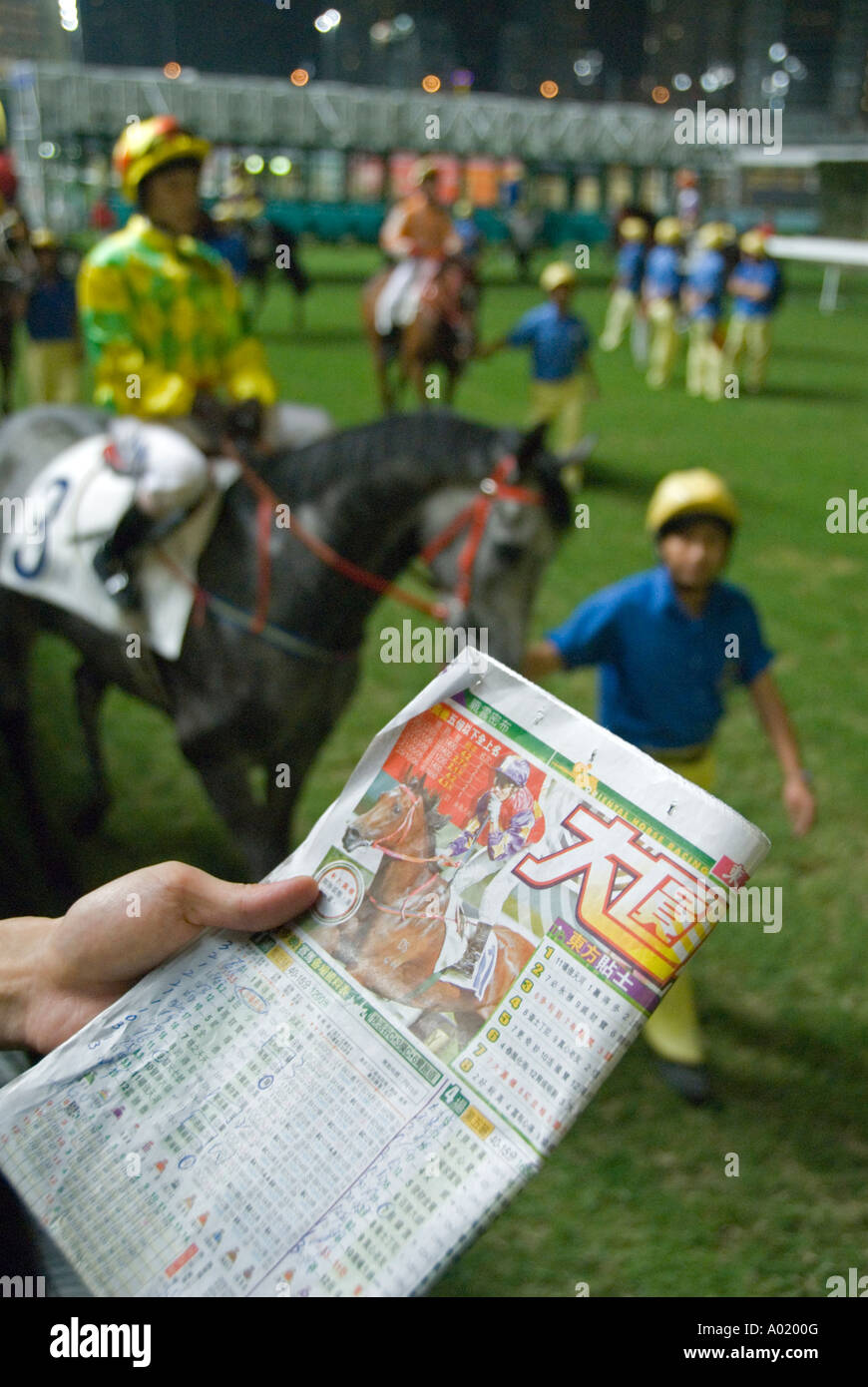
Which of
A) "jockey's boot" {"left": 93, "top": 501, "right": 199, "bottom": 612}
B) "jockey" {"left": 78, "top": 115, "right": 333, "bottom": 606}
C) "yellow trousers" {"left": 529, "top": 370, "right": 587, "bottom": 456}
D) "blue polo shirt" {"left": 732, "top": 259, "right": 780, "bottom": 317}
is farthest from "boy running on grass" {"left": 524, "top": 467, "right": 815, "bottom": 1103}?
"blue polo shirt" {"left": 732, "top": 259, "right": 780, "bottom": 317}

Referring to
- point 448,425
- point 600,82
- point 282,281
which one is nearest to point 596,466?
point 448,425

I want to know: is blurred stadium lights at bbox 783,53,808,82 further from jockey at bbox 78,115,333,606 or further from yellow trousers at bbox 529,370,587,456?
jockey at bbox 78,115,333,606

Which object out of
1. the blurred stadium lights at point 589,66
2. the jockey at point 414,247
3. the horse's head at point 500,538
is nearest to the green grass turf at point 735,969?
the horse's head at point 500,538

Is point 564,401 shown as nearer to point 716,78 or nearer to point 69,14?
point 69,14

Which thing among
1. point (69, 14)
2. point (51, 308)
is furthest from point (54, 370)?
point (69, 14)

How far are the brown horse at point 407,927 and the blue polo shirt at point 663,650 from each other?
161cm

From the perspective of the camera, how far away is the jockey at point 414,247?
9.94m

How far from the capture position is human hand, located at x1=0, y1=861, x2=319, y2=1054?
1110 mm

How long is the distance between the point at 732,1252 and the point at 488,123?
2895 cm

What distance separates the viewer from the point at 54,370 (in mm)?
8344

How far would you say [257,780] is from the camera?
159 inches

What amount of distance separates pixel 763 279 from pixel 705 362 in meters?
1.13

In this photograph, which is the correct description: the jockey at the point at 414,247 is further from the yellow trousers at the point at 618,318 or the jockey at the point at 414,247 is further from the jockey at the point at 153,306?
the jockey at the point at 153,306

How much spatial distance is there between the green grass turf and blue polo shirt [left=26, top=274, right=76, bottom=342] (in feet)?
13.2
